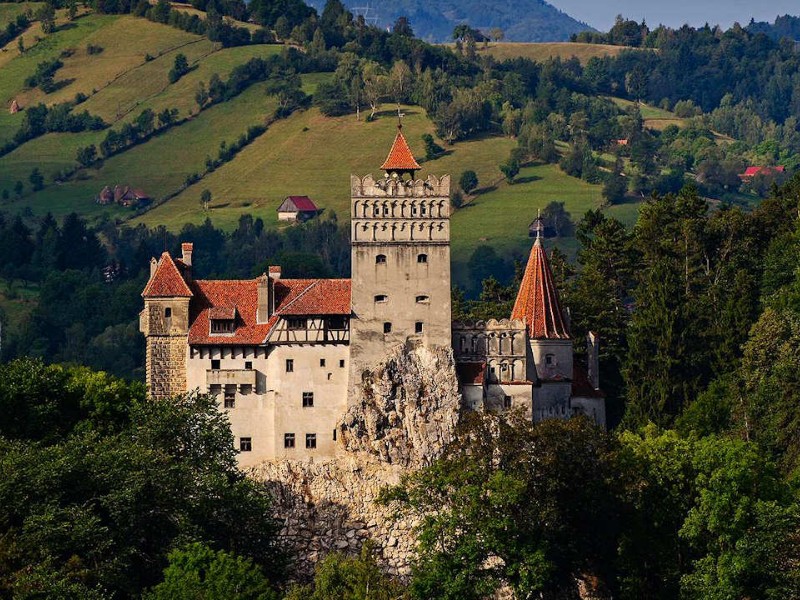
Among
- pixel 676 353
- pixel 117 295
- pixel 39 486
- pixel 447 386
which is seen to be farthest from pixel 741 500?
pixel 117 295

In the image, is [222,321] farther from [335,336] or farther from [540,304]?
[540,304]

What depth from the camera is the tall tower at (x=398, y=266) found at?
90.1 metres

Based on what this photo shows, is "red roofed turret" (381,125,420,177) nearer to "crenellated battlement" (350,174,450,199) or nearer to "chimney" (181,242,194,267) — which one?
"crenellated battlement" (350,174,450,199)

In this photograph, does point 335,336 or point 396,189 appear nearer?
point 335,336

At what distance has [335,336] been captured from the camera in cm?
9062

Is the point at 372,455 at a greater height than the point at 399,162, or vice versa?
the point at 399,162

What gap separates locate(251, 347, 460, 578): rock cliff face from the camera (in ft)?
291

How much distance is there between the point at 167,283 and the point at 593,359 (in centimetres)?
2077

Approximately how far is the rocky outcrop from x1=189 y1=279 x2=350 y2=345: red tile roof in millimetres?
3462

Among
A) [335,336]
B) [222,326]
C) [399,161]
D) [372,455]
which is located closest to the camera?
[372,455]

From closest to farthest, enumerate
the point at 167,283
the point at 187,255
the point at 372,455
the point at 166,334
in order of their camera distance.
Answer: the point at 372,455 → the point at 166,334 → the point at 167,283 → the point at 187,255

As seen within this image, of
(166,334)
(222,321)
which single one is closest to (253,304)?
(222,321)

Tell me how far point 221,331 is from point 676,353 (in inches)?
944

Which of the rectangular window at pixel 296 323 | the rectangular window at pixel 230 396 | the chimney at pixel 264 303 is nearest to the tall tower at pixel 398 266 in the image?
the rectangular window at pixel 296 323
